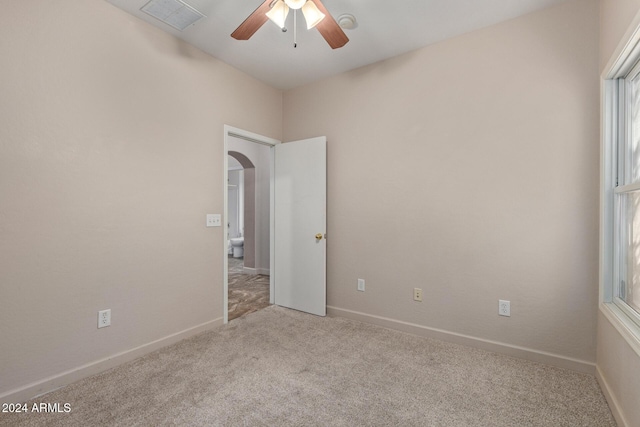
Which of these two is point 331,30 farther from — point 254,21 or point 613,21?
point 613,21

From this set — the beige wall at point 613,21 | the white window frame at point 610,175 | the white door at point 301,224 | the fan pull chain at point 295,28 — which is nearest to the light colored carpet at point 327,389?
the white window frame at point 610,175

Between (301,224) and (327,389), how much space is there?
1859mm

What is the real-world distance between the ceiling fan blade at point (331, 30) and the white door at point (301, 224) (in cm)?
132

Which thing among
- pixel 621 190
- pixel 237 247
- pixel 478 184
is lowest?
pixel 237 247

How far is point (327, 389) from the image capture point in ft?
6.38

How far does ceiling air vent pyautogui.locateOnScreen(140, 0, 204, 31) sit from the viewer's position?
2.18 m

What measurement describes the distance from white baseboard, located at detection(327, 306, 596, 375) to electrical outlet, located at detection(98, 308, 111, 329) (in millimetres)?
2050

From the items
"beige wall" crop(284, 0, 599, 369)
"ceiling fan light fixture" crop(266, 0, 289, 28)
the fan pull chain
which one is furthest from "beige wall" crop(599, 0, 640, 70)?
the fan pull chain

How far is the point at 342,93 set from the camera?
3.26 meters

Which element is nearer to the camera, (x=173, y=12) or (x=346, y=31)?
(x=173, y=12)

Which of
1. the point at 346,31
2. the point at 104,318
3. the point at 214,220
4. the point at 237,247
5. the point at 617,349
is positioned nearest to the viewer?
the point at 617,349

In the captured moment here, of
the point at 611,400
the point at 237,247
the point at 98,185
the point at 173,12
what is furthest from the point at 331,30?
the point at 237,247

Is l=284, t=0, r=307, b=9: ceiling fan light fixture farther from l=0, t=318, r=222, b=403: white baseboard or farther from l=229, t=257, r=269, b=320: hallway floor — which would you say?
l=229, t=257, r=269, b=320: hallway floor

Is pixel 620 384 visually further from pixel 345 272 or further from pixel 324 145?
pixel 324 145
